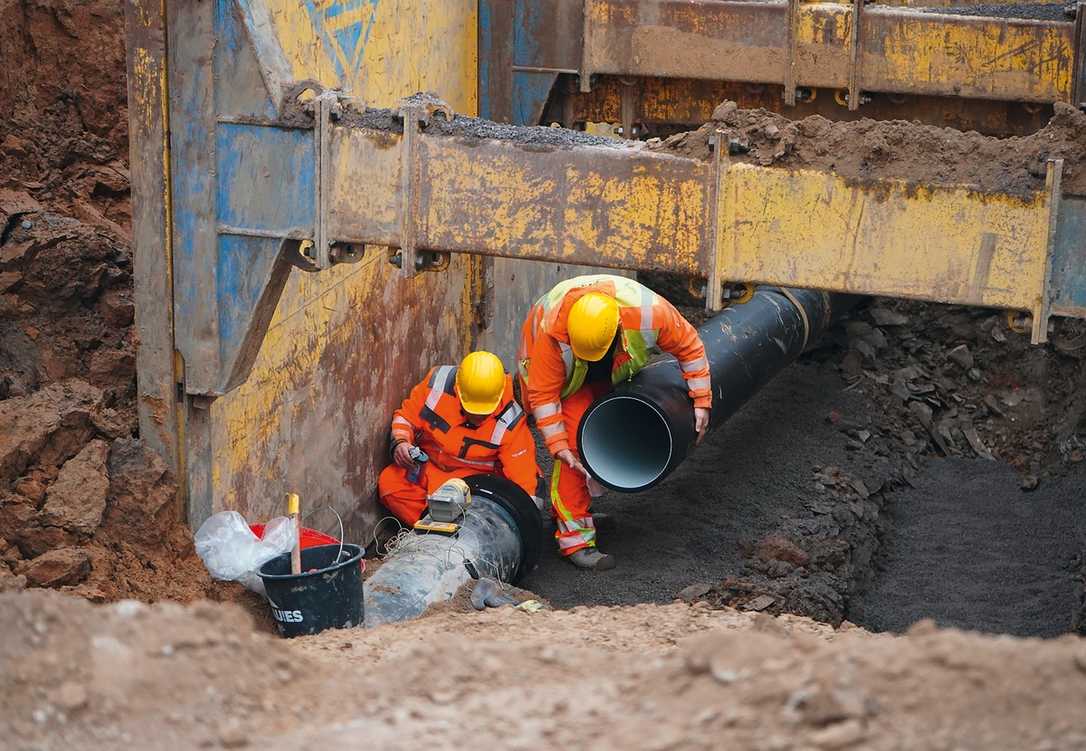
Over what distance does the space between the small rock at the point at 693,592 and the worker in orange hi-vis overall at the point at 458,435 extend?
1.10 meters

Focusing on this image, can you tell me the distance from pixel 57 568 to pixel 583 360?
10.3 feet

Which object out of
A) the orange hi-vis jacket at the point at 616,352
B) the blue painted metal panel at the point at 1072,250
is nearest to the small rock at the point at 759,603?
the orange hi-vis jacket at the point at 616,352

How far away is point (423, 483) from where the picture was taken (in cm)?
880

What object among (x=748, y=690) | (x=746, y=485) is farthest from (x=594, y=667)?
(x=746, y=485)

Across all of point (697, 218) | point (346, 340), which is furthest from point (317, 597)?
point (346, 340)

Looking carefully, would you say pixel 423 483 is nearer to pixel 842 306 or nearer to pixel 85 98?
pixel 85 98

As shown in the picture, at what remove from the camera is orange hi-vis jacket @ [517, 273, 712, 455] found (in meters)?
8.05

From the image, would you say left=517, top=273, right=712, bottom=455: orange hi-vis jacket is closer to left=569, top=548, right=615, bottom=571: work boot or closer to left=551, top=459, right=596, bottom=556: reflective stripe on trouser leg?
left=551, top=459, right=596, bottom=556: reflective stripe on trouser leg

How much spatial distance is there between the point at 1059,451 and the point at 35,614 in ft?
27.1

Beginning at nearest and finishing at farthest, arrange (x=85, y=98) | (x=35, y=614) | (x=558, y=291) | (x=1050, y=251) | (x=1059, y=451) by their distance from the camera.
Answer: (x=35, y=614), (x=1050, y=251), (x=85, y=98), (x=558, y=291), (x=1059, y=451)

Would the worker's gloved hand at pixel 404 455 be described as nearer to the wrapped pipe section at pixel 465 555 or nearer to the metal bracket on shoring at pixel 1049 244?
the wrapped pipe section at pixel 465 555

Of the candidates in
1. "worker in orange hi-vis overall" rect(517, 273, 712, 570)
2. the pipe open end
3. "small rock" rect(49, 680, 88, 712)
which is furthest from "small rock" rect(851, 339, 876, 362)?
"small rock" rect(49, 680, 88, 712)

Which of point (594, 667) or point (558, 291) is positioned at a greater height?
point (558, 291)

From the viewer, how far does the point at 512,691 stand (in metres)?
4.09
